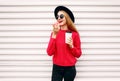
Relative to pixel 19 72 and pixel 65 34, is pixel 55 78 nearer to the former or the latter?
pixel 65 34

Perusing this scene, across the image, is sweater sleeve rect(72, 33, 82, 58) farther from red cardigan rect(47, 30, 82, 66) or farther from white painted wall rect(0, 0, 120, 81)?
white painted wall rect(0, 0, 120, 81)

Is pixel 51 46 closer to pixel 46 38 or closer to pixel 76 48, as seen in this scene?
pixel 76 48

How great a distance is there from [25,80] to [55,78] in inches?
44.5

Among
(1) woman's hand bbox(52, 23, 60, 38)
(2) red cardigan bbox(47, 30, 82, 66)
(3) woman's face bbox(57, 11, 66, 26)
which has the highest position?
(3) woman's face bbox(57, 11, 66, 26)

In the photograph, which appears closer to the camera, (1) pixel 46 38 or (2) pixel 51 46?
(2) pixel 51 46

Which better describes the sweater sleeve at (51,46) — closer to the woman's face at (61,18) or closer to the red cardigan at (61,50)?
the red cardigan at (61,50)

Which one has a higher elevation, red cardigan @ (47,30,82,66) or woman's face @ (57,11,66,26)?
woman's face @ (57,11,66,26)

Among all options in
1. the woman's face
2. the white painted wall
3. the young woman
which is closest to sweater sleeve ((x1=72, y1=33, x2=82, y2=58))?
the young woman

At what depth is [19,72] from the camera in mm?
5195

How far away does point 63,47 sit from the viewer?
14.0 ft

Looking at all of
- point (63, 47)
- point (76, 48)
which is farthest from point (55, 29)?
point (76, 48)

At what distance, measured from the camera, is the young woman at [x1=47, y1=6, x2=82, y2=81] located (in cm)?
427

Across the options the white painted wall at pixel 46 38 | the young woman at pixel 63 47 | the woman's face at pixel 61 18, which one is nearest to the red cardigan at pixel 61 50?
the young woman at pixel 63 47

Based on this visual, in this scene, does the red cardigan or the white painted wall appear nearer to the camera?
the red cardigan
